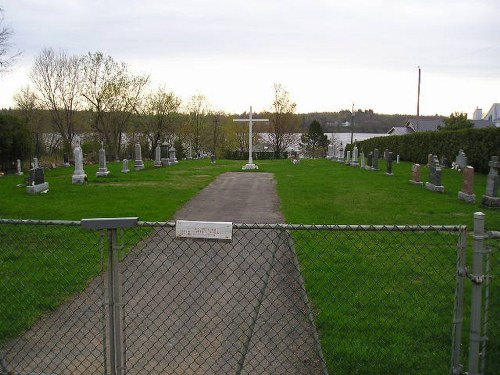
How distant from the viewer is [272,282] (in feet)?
20.6

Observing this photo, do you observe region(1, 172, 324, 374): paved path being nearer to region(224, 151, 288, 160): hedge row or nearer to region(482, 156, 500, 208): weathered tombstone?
region(482, 156, 500, 208): weathered tombstone

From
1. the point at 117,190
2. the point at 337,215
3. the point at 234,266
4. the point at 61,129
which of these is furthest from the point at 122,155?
the point at 234,266

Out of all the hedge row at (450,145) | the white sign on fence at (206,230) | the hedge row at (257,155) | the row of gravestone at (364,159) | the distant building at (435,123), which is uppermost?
the distant building at (435,123)

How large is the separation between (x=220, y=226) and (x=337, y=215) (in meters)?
7.95

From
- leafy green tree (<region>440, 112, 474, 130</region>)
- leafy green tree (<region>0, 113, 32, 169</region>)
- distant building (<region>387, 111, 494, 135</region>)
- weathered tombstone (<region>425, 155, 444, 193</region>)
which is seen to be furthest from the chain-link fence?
distant building (<region>387, 111, 494, 135</region>)

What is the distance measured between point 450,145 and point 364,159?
499 centimetres

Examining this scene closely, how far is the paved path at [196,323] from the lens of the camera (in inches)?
159

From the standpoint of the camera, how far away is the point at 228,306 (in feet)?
17.7

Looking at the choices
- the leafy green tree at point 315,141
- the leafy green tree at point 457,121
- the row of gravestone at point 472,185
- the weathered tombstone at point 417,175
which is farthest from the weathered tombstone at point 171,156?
the leafy green tree at point 315,141

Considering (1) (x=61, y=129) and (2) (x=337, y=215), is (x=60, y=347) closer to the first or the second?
(2) (x=337, y=215)

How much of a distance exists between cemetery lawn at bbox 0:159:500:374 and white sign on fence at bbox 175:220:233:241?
5.12 feet

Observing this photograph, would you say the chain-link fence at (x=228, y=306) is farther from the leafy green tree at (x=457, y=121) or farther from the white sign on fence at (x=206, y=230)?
the leafy green tree at (x=457, y=121)

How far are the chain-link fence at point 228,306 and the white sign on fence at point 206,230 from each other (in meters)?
0.06

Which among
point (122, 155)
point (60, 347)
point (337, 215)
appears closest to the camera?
point (60, 347)
